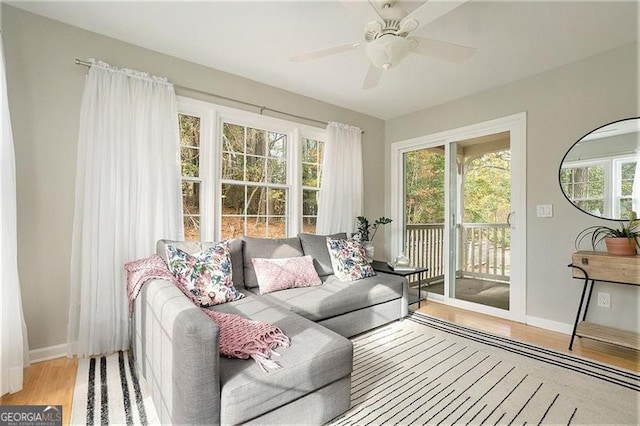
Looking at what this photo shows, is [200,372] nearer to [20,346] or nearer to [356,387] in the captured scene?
[356,387]

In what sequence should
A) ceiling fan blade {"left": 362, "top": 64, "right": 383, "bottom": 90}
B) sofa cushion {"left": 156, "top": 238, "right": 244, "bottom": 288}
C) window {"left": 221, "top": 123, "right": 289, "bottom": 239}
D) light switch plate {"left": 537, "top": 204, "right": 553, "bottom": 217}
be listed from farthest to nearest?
1. window {"left": 221, "top": 123, "right": 289, "bottom": 239}
2. light switch plate {"left": 537, "top": 204, "right": 553, "bottom": 217}
3. sofa cushion {"left": 156, "top": 238, "right": 244, "bottom": 288}
4. ceiling fan blade {"left": 362, "top": 64, "right": 383, "bottom": 90}

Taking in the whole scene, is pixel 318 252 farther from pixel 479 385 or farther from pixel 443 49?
pixel 443 49

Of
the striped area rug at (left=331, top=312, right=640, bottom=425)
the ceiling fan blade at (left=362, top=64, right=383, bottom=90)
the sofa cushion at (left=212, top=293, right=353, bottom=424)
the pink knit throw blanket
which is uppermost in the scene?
the ceiling fan blade at (left=362, top=64, right=383, bottom=90)

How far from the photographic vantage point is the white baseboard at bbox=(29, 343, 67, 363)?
7.39ft

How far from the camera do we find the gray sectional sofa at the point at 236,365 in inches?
50.6

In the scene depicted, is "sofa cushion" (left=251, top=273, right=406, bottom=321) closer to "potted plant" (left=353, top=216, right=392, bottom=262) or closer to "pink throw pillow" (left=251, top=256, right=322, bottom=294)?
"pink throw pillow" (left=251, top=256, right=322, bottom=294)

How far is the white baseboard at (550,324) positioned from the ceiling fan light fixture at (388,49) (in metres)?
2.99

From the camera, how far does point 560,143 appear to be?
302 centimetres

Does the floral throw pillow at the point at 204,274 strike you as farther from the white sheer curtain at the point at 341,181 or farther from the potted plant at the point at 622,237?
the potted plant at the point at 622,237

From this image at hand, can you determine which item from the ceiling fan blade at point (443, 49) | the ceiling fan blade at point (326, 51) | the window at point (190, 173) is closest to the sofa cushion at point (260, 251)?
the window at point (190, 173)

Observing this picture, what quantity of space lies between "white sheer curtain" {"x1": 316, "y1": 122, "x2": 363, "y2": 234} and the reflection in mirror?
227 centimetres

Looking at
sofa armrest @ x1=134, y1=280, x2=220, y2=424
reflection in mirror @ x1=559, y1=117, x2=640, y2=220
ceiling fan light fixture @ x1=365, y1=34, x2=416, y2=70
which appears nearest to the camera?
sofa armrest @ x1=134, y1=280, x2=220, y2=424
